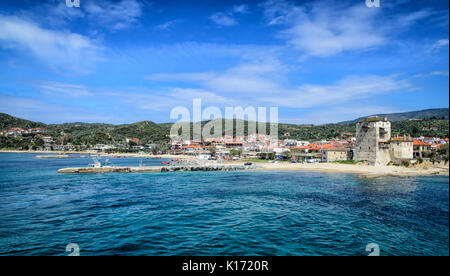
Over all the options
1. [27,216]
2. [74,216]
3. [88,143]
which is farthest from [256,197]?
[88,143]

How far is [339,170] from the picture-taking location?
2312cm

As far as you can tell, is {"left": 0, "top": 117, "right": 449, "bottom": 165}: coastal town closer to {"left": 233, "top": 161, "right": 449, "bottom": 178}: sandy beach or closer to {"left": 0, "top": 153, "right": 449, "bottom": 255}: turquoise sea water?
{"left": 233, "top": 161, "right": 449, "bottom": 178}: sandy beach

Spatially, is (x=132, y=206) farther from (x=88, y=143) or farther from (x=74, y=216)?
(x=88, y=143)

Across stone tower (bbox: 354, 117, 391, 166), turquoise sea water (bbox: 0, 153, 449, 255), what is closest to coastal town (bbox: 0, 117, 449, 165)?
stone tower (bbox: 354, 117, 391, 166)

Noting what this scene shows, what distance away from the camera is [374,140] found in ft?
78.1

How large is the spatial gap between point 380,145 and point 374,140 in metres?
0.69

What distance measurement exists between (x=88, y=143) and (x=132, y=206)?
208 ft

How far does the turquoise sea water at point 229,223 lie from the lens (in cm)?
593

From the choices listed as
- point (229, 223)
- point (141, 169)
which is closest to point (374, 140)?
point (229, 223)

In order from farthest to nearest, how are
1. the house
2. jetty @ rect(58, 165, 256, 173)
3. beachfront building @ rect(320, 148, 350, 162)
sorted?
1. beachfront building @ rect(320, 148, 350, 162)
2. jetty @ rect(58, 165, 256, 173)
3. the house

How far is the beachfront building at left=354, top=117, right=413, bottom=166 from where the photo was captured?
23.2 m

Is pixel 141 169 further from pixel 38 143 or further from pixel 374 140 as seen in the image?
pixel 38 143

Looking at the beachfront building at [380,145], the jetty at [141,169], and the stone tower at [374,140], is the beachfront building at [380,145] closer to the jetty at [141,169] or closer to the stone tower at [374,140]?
the stone tower at [374,140]

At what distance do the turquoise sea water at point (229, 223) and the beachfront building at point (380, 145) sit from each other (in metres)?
11.7
